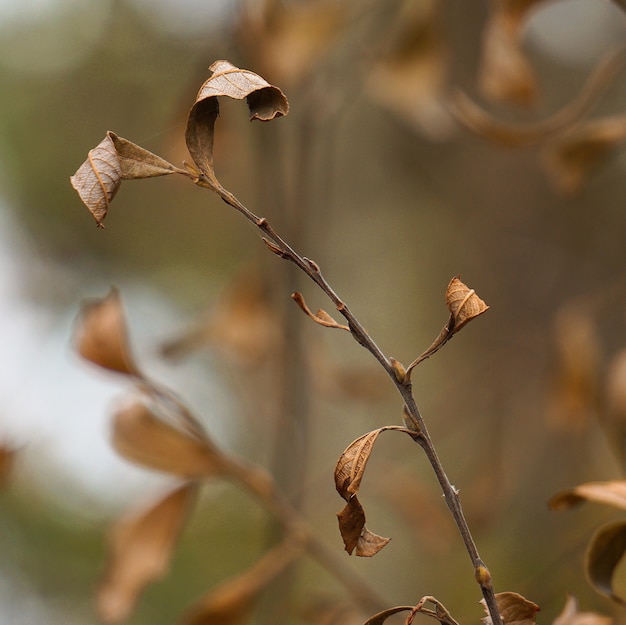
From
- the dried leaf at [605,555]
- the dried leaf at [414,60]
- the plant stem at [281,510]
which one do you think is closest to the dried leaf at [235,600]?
the plant stem at [281,510]

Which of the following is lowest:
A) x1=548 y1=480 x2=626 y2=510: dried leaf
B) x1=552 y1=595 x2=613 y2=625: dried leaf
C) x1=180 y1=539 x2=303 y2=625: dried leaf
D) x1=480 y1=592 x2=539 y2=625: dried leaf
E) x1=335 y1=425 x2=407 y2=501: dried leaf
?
x1=552 y1=595 x2=613 y2=625: dried leaf

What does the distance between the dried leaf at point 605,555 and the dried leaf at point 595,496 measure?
11mm

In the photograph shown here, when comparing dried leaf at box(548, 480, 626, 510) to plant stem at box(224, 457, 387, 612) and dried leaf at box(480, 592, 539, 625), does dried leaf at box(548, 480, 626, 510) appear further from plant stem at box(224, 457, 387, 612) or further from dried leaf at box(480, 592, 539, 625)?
plant stem at box(224, 457, 387, 612)

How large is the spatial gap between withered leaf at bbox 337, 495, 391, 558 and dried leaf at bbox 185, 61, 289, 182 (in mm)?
88

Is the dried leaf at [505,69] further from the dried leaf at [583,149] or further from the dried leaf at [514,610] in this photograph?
the dried leaf at [514,610]

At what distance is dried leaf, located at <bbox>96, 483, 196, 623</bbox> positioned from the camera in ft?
1.14

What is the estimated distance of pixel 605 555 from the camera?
225 millimetres

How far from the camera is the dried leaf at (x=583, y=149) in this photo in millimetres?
342

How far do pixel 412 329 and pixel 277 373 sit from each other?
0.51 m

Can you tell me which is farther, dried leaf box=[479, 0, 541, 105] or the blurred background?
the blurred background

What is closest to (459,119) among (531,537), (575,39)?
(531,537)

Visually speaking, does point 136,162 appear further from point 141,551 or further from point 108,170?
point 141,551

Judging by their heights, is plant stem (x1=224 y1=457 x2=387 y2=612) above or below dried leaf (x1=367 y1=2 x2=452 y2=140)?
below

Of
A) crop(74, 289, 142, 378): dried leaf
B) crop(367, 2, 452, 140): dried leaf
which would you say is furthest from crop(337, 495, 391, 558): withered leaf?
crop(367, 2, 452, 140): dried leaf
